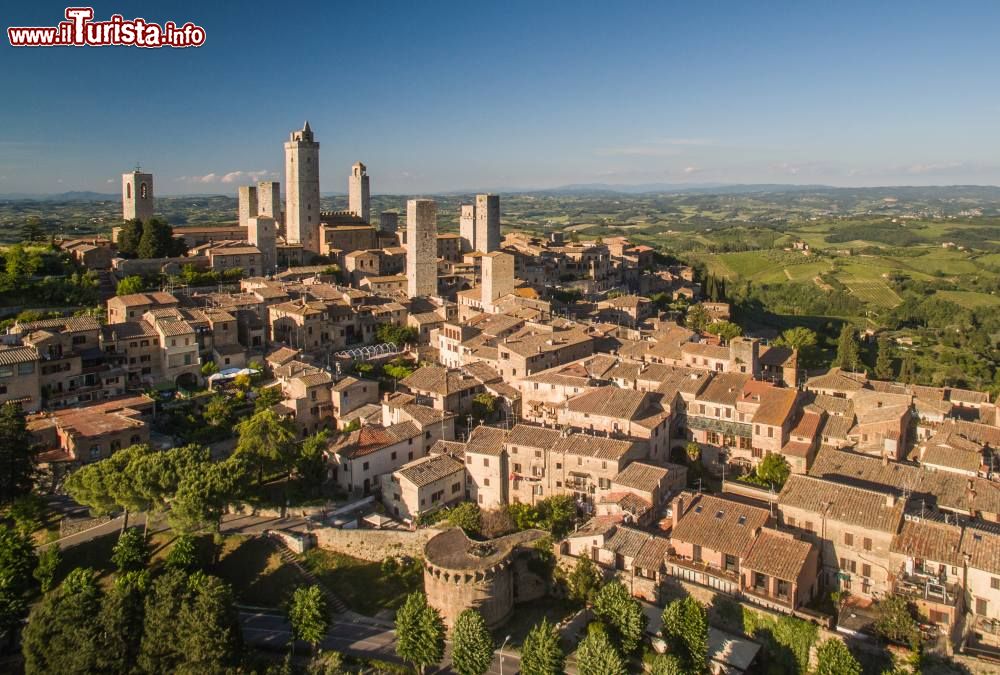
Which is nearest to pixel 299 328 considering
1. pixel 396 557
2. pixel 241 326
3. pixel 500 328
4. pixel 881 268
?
pixel 241 326

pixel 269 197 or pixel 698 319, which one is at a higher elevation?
pixel 269 197

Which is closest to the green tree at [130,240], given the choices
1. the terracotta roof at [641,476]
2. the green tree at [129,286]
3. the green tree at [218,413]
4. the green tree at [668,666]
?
the green tree at [129,286]

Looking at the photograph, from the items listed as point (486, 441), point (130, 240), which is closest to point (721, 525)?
point (486, 441)

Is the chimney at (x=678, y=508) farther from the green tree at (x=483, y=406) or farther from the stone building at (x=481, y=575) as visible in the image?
the green tree at (x=483, y=406)

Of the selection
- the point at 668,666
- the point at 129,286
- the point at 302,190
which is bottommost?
the point at 668,666

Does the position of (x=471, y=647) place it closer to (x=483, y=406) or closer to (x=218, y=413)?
(x=483, y=406)

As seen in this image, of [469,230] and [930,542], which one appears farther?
[469,230]

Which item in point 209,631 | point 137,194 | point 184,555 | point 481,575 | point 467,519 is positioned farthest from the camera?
point 137,194

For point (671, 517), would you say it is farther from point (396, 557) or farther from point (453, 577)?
point (396, 557)
